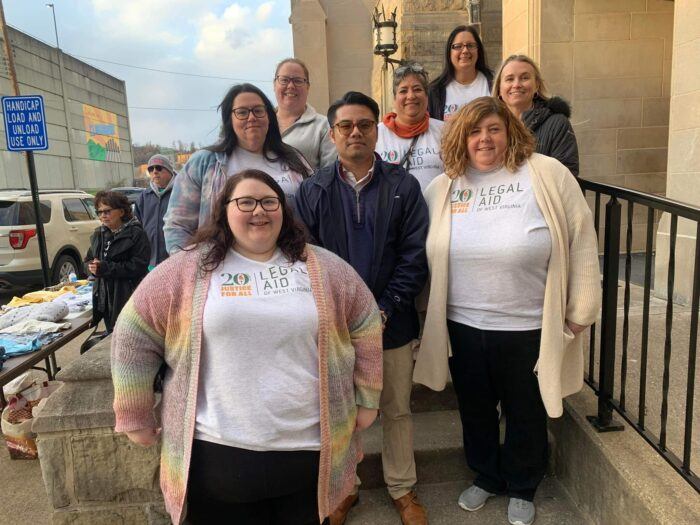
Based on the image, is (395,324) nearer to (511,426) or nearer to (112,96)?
(511,426)

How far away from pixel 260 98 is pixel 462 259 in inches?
46.3

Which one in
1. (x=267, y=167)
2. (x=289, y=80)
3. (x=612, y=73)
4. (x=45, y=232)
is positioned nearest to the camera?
(x=267, y=167)

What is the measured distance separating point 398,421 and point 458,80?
2.20 metres

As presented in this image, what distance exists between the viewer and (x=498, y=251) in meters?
2.12

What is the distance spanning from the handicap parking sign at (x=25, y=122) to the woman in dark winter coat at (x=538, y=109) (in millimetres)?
6785

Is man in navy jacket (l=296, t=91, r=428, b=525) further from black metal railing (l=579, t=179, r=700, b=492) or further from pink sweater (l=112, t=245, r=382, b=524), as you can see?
black metal railing (l=579, t=179, r=700, b=492)

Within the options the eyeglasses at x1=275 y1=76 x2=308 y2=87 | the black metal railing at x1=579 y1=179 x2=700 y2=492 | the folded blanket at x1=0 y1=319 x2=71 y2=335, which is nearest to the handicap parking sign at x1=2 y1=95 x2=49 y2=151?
the folded blanket at x1=0 y1=319 x2=71 y2=335

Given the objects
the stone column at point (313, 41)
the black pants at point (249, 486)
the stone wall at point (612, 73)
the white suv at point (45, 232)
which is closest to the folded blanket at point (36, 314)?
the black pants at point (249, 486)

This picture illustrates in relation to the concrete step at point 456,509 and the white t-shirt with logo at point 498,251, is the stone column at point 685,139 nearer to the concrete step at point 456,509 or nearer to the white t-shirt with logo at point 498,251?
the concrete step at point 456,509

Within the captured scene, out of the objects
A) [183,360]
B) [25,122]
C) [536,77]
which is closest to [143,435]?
[183,360]

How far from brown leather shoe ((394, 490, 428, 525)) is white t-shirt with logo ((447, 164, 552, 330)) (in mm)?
912

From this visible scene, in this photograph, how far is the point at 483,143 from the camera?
216 cm

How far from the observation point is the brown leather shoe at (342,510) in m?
2.42

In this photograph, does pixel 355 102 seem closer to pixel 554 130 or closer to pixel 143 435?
pixel 554 130
